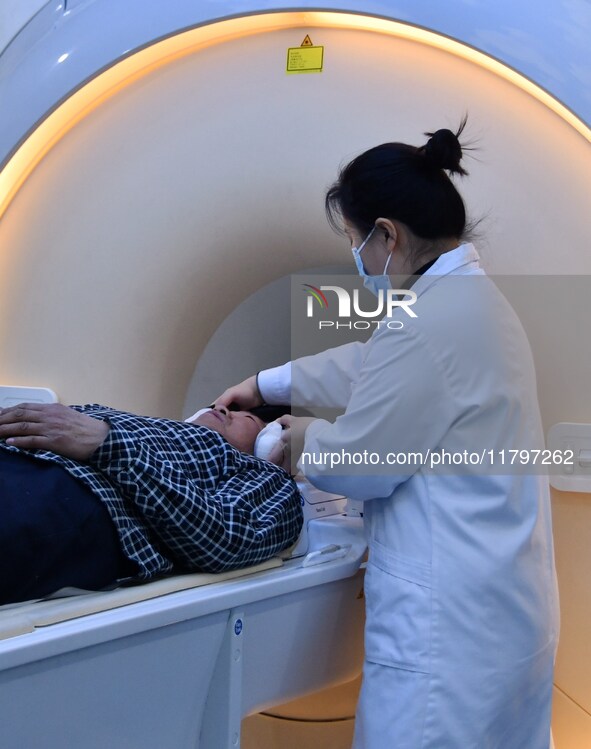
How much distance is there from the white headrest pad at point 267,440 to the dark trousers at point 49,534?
0.47 m

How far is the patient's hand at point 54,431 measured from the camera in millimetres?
1304

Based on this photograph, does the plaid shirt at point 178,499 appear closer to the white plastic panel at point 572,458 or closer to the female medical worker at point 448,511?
the female medical worker at point 448,511

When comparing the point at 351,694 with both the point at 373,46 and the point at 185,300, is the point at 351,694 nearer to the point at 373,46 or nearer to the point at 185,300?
the point at 185,300

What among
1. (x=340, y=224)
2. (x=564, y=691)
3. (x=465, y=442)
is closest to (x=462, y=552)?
(x=465, y=442)

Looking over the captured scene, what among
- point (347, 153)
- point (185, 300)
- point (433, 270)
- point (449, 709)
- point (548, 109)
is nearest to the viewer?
point (449, 709)

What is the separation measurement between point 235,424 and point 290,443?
0.19 metres

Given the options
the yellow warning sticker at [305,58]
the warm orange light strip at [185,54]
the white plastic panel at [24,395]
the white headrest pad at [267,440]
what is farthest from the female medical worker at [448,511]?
the white plastic panel at [24,395]

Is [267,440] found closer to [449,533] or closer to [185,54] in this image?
[449,533]

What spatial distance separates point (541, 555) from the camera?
1374mm

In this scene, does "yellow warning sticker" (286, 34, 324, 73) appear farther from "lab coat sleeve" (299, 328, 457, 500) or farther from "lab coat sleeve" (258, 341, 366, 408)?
"lab coat sleeve" (299, 328, 457, 500)

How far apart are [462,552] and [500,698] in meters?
0.24

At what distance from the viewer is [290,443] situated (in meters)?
1.66

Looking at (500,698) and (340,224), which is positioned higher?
(340,224)

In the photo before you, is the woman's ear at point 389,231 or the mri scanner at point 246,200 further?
the mri scanner at point 246,200
